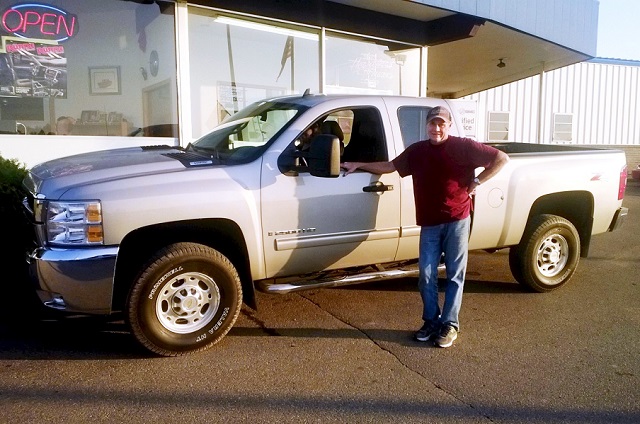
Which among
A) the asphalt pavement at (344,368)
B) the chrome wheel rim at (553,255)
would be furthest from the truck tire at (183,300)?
the chrome wheel rim at (553,255)

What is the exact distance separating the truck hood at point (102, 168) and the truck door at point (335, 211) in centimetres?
67

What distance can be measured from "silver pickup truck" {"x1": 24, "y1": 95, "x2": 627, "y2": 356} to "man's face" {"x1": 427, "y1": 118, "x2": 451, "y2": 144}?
61 cm

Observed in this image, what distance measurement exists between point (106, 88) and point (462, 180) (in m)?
6.43

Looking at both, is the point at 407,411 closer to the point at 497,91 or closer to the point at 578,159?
the point at 578,159

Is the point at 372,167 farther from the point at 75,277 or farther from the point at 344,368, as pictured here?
the point at 75,277

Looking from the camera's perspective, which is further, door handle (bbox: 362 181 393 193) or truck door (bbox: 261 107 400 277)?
door handle (bbox: 362 181 393 193)

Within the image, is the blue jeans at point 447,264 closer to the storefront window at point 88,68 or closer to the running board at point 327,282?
the running board at point 327,282

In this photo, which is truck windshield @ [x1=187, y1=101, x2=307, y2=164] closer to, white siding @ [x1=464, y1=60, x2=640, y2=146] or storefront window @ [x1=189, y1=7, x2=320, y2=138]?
storefront window @ [x1=189, y1=7, x2=320, y2=138]

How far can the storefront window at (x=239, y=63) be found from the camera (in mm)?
9453

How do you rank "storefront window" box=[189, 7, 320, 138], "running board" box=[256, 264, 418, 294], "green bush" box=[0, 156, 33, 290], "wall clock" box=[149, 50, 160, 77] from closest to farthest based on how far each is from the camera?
"running board" box=[256, 264, 418, 294] < "green bush" box=[0, 156, 33, 290] < "wall clock" box=[149, 50, 160, 77] < "storefront window" box=[189, 7, 320, 138]

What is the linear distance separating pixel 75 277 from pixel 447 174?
2.76m

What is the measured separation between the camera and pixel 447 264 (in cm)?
454

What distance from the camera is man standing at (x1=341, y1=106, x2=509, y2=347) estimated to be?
14.3ft

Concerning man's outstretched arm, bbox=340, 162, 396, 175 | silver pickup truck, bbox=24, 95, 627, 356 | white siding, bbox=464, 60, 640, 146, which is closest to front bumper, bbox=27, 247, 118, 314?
silver pickup truck, bbox=24, 95, 627, 356
